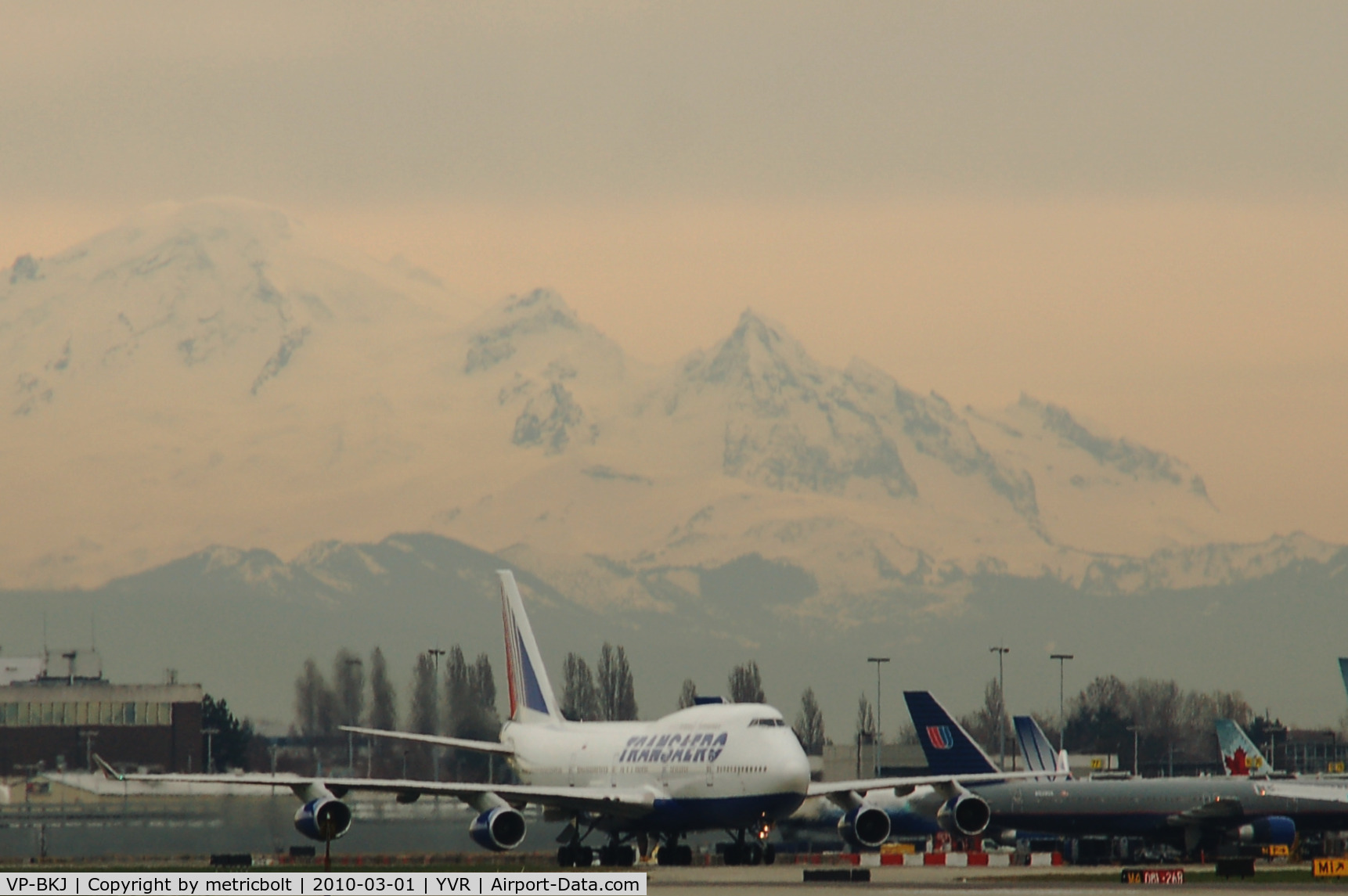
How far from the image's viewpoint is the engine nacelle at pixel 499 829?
67.1 m

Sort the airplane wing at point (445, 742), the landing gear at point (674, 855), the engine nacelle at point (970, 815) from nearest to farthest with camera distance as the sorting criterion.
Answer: the engine nacelle at point (970, 815) < the landing gear at point (674, 855) < the airplane wing at point (445, 742)

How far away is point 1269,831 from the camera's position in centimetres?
9231

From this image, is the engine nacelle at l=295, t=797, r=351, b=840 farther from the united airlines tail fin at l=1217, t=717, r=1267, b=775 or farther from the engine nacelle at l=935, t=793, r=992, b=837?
the united airlines tail fin at l=1217, t=717, r=1267, b=775

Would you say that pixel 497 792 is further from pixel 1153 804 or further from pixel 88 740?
pixel 88 740

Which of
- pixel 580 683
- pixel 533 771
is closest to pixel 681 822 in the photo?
pixel 533 771

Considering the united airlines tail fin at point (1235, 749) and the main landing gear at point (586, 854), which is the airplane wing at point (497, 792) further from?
the united airlines tail fin at point (1235, 749)

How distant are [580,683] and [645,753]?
118 metres

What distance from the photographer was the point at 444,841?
88.0 metres

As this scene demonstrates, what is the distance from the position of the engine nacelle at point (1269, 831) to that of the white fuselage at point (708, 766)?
32.3 meters

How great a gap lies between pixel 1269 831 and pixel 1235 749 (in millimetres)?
49416

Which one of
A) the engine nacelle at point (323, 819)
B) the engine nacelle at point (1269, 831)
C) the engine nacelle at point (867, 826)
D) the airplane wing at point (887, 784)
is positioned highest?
the airplane wing at point (887, 784)

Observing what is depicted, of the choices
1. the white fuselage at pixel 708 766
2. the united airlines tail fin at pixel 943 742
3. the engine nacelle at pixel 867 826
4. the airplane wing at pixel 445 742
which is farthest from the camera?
the united airlines tail fin at pixel 943 742

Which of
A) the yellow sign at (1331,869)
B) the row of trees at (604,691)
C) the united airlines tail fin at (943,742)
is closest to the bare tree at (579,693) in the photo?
the row of trees at (604,691)

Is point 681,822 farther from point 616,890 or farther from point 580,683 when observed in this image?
point 580,683
